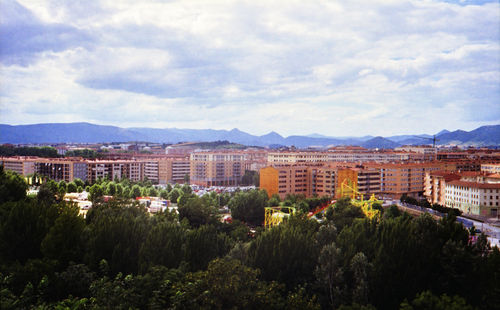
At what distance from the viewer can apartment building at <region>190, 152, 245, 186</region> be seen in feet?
134

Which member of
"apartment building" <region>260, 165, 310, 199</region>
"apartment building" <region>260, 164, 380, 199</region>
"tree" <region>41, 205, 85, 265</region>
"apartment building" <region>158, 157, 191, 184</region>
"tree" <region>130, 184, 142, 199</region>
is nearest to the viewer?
"tree" <region>41, 205, 85, 265</region>

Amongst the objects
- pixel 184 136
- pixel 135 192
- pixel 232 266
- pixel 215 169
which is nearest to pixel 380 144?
pixel 184 136

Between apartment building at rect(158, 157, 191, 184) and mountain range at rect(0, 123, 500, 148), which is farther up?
mountain range at rect(0, 123, 500, 148)

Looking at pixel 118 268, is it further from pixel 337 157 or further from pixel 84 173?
pixel 337 157

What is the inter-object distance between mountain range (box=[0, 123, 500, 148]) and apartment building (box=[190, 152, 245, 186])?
89.0 ft

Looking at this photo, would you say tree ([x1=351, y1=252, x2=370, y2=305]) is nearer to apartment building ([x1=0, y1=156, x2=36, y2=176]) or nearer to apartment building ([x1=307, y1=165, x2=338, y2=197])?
apartment building ([x1=307, y1=165, x2=338, y2=197])

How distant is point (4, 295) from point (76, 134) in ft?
431

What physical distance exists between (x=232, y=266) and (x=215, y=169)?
34.0m

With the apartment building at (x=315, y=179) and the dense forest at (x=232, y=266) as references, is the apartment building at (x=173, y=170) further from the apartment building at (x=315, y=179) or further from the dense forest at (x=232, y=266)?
the dense forest at (x=232, y=266)

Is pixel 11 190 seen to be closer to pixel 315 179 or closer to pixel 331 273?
pixel 331 273

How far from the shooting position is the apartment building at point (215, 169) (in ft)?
134

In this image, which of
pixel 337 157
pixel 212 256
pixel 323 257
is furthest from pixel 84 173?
pixel 323 257

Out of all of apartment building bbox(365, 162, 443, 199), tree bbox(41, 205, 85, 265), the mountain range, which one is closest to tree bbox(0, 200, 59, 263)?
tree bbox(41, 205, 85, 265)

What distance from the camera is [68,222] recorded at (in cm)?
948
